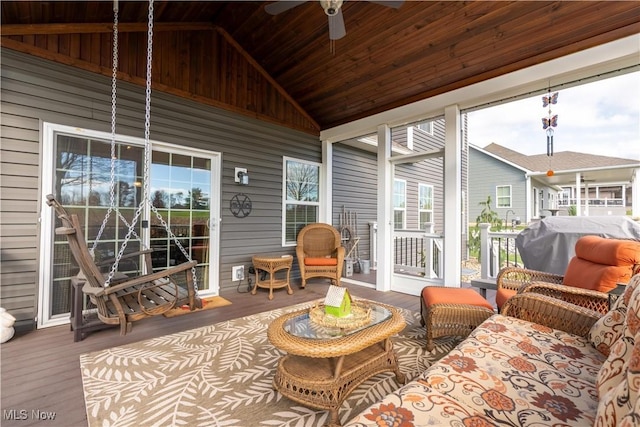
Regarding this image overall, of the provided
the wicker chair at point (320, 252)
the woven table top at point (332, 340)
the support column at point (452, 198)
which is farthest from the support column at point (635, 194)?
the wicker chair at point (320, 252)

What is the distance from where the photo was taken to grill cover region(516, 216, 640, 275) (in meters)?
2.88

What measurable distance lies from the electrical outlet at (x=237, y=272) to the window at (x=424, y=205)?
3.72 meters

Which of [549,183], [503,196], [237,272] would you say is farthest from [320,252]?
[549,183]

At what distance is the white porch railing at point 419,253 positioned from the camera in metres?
4.58

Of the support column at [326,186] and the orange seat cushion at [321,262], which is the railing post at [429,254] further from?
the support column at [326,186]

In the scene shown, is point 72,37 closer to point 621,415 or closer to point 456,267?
point 621,415

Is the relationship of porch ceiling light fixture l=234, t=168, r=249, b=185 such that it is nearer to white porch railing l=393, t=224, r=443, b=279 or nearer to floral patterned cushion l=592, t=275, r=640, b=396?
white porch railing l=393, t=224, r=443, b=279

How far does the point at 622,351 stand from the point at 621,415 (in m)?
0.45

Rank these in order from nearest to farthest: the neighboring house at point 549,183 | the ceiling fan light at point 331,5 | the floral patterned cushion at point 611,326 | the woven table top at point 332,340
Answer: the floral patterned cushion at point 611,326
the woven table top at point 332,340
the ceiling fan light at point 331,5
the neighboring house at point 549,183

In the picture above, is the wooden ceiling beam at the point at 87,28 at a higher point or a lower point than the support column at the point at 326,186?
higher

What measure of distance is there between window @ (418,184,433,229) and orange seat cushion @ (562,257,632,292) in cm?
340

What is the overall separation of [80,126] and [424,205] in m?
5.84

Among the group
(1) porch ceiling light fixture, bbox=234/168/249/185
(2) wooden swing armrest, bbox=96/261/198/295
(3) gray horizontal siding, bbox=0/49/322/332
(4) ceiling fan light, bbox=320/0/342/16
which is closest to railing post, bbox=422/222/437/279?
(3) gray horizontal siding, bbox=0/49/322/332

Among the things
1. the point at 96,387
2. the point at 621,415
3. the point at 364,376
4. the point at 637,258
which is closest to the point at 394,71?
the point at 637,258
